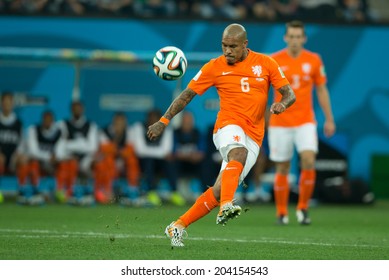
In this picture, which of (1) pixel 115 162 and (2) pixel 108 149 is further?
(1) pixel 115 162

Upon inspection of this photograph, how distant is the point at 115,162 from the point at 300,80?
5.61 m

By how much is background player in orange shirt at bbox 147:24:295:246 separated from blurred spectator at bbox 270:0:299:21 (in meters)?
10.1

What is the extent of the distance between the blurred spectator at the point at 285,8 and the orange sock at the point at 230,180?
35.8 feet

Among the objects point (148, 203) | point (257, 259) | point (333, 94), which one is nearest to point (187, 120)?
point (148, 203)

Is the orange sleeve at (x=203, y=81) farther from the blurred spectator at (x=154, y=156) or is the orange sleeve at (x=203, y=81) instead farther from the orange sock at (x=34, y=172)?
the orange sock at (x=34, y=172)

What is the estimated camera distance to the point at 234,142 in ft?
32.9

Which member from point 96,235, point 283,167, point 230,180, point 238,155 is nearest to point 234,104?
point 238,155

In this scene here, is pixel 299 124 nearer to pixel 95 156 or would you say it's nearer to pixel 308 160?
pixel 308 160

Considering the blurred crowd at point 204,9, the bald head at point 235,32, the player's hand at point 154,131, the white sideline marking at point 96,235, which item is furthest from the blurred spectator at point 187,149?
the player's hand at point 154,131

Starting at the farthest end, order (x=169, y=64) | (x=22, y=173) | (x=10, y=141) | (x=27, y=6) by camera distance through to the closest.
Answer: (x=27, y=6) → (x=10, y=141) → (x=22, y=173) → (x=169, y=64)

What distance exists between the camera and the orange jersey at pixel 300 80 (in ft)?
45.7

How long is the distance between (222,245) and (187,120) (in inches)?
344

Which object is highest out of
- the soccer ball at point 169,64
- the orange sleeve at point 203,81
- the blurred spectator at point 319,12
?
the blurred spectator at point 319,12

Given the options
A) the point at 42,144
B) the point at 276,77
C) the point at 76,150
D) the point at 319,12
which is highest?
the point at 319,12
